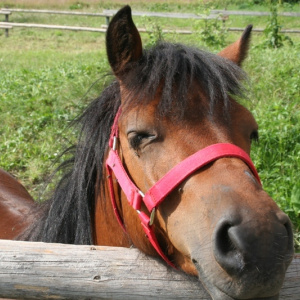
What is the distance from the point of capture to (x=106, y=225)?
222 cm

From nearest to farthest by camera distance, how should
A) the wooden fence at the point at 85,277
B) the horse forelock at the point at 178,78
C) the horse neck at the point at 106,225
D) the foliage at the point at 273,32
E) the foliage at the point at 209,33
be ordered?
the wooden fence at the point at 85,277 → the horse forelock at the point at 178,78 → the horse neck at the point at 106,225 → the foliage at the point at 273,32 → the foliage at the point at 209,33

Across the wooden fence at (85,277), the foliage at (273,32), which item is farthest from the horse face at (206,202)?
the foliage at (273,32)

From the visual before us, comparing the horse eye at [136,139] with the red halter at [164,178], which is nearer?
the red halter at [164,178]

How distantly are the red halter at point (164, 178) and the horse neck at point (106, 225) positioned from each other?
0.21 metres

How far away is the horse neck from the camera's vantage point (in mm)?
2164

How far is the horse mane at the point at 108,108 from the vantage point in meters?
1.93

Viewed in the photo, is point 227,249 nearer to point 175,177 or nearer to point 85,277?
point 175,177

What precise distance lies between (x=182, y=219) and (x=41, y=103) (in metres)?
5.08

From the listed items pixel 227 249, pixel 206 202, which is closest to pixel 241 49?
pixel 206 202

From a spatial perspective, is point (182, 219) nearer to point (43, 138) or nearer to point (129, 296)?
point (129, 296)

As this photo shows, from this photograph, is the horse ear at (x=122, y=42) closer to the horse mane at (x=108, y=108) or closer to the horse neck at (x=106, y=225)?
the horse mane at (x=108, y=108)

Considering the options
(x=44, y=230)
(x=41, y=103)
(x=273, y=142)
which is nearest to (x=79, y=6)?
(x=41, y=103)

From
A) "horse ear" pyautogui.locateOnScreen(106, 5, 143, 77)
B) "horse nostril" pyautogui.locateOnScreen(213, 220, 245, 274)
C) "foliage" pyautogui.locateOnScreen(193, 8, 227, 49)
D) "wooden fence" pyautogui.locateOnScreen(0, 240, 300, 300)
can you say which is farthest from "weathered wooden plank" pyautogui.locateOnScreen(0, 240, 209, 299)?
"foliage" pyautogui.locateOnScreen(193, 8, 227, 49)

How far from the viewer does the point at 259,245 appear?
1.42 m
